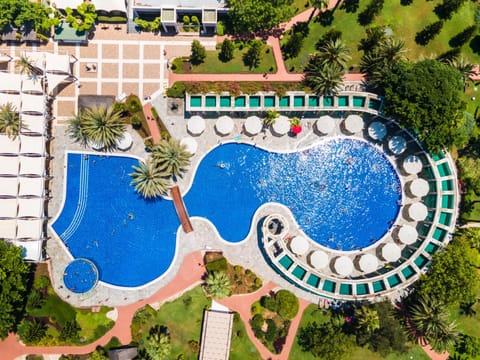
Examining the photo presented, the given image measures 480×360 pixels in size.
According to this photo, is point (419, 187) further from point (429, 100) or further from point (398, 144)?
point (429, 100)

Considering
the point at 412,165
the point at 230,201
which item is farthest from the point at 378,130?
the point at 230,201

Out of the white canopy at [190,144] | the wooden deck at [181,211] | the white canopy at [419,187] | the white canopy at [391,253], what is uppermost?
the white canopy at [190,144]

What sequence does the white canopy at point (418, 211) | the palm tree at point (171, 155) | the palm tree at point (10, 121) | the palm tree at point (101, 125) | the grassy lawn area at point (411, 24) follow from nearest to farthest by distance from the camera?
the palm tree at point (10, 121) → the palm tree at point (101, 125) → the palm tree at point (171, 155) → the white canopy at point (418, 211) → the grassy lawn area at point (411, 24)

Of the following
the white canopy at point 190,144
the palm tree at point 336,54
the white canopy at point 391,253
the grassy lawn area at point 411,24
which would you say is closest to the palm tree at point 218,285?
the white canopy at point 190,144

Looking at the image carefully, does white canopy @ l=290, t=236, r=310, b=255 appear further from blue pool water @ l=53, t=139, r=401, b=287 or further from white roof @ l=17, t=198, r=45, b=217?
white roof @ l=17, t=198, r=45, b=217

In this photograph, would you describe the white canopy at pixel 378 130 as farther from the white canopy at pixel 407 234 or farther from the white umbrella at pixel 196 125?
the white umbrella at pixel 196 125

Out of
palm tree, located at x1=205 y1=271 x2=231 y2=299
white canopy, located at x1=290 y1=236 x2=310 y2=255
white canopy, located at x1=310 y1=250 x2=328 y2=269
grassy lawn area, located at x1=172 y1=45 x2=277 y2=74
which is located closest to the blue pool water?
white canopy, located at x1=310 y1=250 x2=328 y2=269
